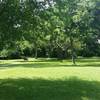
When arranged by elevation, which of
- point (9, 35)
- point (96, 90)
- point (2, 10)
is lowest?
point (96, 90)

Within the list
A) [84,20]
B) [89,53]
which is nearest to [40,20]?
[84,20]

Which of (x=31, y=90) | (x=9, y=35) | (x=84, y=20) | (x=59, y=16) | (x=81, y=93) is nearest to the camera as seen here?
(x=81, y=93)

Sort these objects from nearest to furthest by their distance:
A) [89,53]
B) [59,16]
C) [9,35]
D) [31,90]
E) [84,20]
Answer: [31,90], [9,35], [59,16], [84,20], [89,53]

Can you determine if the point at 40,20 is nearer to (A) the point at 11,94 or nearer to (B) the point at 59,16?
(B) the point at 59,16

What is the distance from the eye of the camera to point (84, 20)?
51.1 metres

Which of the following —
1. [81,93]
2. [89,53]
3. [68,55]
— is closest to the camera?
[81,93]

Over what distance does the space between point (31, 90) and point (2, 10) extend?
4.67m

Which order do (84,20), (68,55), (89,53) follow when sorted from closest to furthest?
(84,20)
(68,55)
(89,53)

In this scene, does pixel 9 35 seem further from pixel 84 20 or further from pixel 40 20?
pixel 84 20

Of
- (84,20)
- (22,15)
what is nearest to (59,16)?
(22,15)

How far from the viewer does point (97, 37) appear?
7344 centimetres

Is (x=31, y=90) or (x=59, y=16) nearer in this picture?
(x=31, y=90)

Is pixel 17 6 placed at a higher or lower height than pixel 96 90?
higher

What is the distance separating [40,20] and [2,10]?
2485 mm
